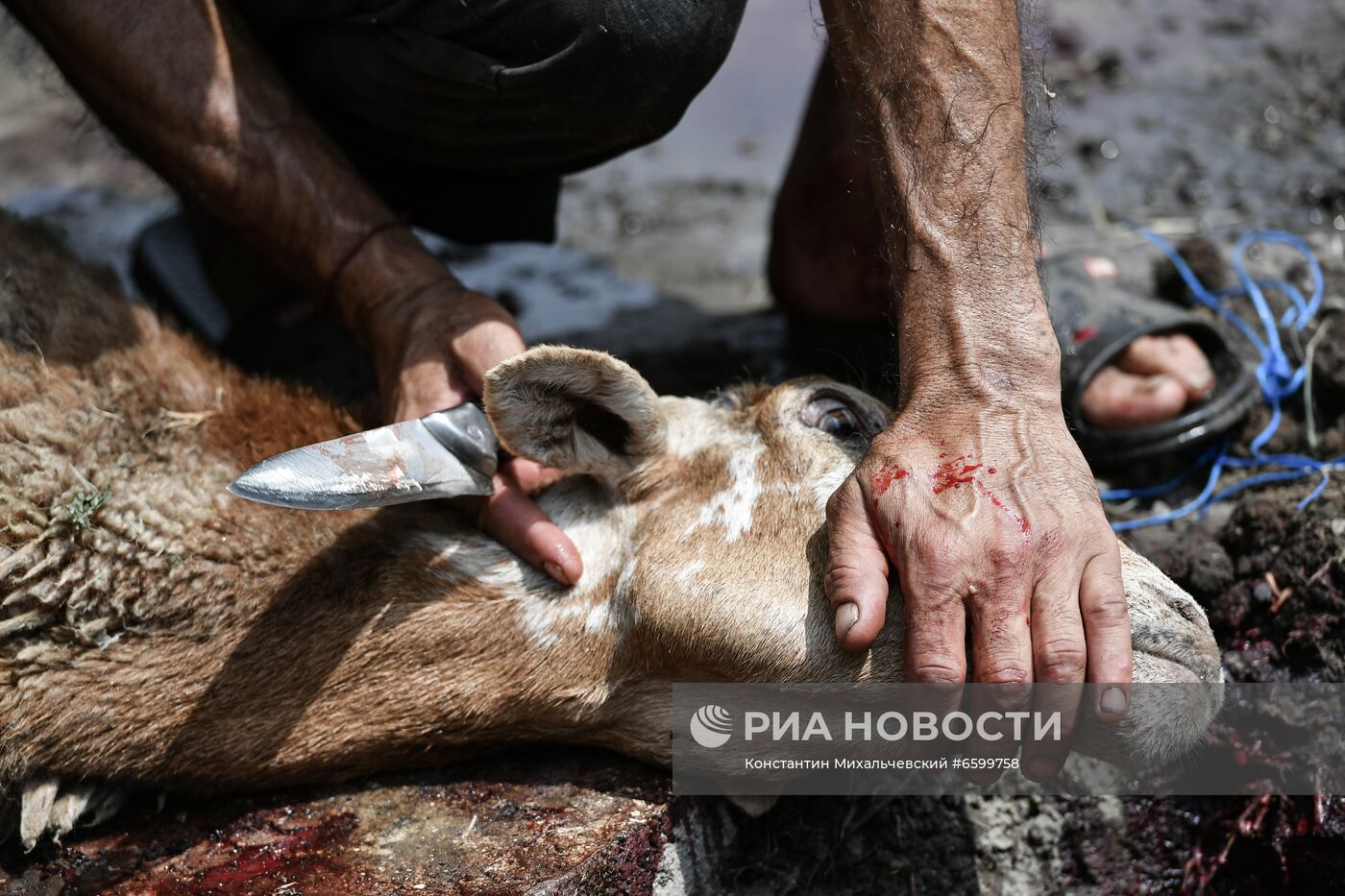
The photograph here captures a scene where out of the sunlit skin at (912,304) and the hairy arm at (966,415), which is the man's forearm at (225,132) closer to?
the sunlit skin at (912,304)

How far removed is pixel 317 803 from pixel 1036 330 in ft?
6.92

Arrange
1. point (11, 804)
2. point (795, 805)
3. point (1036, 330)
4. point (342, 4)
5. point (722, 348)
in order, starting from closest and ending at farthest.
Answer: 1. point (1036, 330)
2. point (11, 804)
3. point (795, 805)
4. point (342, 4)
5. point (722, 348)

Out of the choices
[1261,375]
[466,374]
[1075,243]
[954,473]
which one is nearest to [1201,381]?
[1261,375]

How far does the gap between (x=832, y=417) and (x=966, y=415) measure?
0.53 metres

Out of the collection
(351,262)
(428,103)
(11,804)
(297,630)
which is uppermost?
(428,103)

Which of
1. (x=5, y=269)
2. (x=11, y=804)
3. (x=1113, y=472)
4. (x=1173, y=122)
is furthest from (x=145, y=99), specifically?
(x=1173, y=122)

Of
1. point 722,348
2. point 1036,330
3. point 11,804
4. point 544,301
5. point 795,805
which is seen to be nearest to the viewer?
point 1036,330

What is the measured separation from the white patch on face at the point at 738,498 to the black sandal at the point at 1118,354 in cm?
150

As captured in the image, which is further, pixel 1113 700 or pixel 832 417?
pixel 832 417

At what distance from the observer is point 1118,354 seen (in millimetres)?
3938

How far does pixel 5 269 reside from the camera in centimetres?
315

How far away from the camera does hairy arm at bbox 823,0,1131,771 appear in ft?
7.23

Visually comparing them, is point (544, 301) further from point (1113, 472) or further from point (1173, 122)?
point (1173, 122)

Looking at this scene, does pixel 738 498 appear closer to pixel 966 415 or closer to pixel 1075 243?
pixel 966 415
